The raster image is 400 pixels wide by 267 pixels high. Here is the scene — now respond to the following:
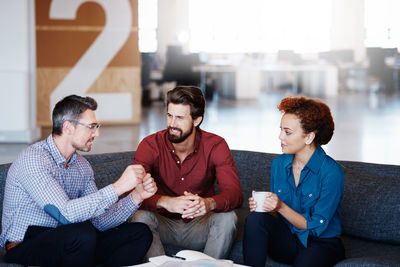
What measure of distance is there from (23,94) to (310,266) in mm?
5109

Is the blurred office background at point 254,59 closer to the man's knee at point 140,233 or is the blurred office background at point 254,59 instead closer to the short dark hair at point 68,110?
the man's knee at point 140,233

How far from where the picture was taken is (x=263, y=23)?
12281 mm

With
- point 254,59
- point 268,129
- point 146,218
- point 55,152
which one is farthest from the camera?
point 254,59

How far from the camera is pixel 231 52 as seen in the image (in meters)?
12.8

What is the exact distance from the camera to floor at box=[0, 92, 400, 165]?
6332 millimetres

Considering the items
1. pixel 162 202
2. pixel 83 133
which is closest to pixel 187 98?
pixel 162 202

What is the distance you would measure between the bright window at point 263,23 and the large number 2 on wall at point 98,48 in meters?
3.74

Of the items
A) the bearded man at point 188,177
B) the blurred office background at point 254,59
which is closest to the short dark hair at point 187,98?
the bearded man at point 188,177

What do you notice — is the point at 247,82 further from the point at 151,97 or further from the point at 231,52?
the point at 151,97

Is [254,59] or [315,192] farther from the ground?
[254,59]

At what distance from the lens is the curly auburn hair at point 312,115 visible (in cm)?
254

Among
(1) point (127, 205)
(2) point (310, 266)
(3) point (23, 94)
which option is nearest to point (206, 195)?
(1) point (127, 205)

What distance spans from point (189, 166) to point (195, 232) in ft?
1.07

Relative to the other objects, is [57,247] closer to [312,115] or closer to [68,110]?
[68,110]
